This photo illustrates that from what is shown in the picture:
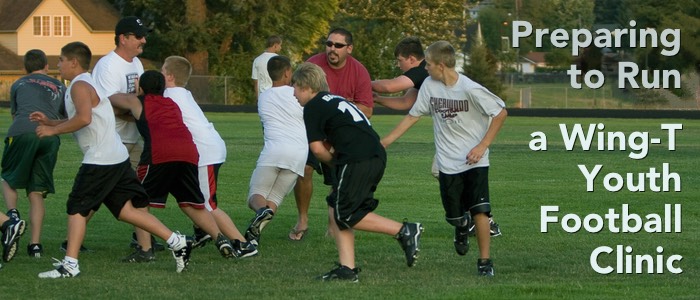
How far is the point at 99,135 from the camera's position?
34.2 ft

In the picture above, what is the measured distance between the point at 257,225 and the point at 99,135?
196cm

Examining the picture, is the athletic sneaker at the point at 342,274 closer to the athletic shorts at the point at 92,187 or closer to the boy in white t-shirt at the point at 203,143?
the boy in white t-shirt at the point at 203,143

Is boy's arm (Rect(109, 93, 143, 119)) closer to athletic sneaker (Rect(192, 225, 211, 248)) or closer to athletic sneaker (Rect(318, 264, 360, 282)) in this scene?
athletic sneaker (Rect(192, 225, 211, 248))

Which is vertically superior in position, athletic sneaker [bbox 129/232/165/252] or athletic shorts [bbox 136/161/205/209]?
athletic shorts [bbox 136/161/205/209]

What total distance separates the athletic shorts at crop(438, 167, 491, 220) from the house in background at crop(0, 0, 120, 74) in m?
74.6

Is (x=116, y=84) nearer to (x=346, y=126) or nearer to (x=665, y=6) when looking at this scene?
(x=346, y=126)

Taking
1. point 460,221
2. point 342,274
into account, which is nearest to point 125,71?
point 342,274

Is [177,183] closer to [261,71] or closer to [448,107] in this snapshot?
[448,107]

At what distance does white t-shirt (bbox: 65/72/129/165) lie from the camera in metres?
10.4

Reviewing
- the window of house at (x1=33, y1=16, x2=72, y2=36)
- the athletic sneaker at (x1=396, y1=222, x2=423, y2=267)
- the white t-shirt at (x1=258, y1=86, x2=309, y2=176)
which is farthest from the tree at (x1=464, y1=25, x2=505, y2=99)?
the athletic sneaker at (x1=396, y1=222, x2=423, y2=267)

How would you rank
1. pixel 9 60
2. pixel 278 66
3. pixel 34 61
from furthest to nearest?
pixel 9 60 → pixel 278 66 → pixel 34 61

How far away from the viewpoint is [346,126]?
995cm

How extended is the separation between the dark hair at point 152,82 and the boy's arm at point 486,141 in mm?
2652

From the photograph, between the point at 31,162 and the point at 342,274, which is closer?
the point at 342,274
